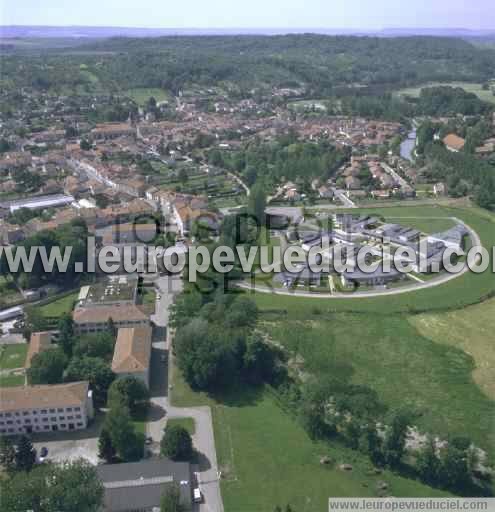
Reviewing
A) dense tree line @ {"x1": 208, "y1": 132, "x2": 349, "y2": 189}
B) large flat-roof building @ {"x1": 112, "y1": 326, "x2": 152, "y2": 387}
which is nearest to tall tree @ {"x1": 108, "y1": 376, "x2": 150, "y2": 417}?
large flat-roof building @ {"x1": 112, "y1": 326, "x2": 152, "y2": 387}

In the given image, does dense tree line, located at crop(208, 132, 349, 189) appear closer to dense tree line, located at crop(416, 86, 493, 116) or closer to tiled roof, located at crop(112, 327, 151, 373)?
tiled roof, located at crop(112, 327, 151, 373)

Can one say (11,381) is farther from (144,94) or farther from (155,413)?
(144,94)

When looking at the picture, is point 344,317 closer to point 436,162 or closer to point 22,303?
point 22,303

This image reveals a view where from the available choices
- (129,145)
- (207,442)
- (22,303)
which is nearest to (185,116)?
(129,145)

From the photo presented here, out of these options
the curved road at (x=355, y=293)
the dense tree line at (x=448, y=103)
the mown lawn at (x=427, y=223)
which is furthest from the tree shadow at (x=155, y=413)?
the dense tree line at (x=448, y=103)

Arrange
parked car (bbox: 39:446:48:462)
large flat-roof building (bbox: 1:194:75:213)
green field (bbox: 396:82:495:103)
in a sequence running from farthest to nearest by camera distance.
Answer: green field (bbox: 396:82:495:103), large flat-roof building (bbox: 1:194:75:213), parked car (bbox: 39:446:48:462)

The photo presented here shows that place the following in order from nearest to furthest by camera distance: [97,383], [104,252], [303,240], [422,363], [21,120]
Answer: [97,383] < [422,363] < [104,252] < [303,240] < [21,120]

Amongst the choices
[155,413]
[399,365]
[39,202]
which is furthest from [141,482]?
[39,202]
